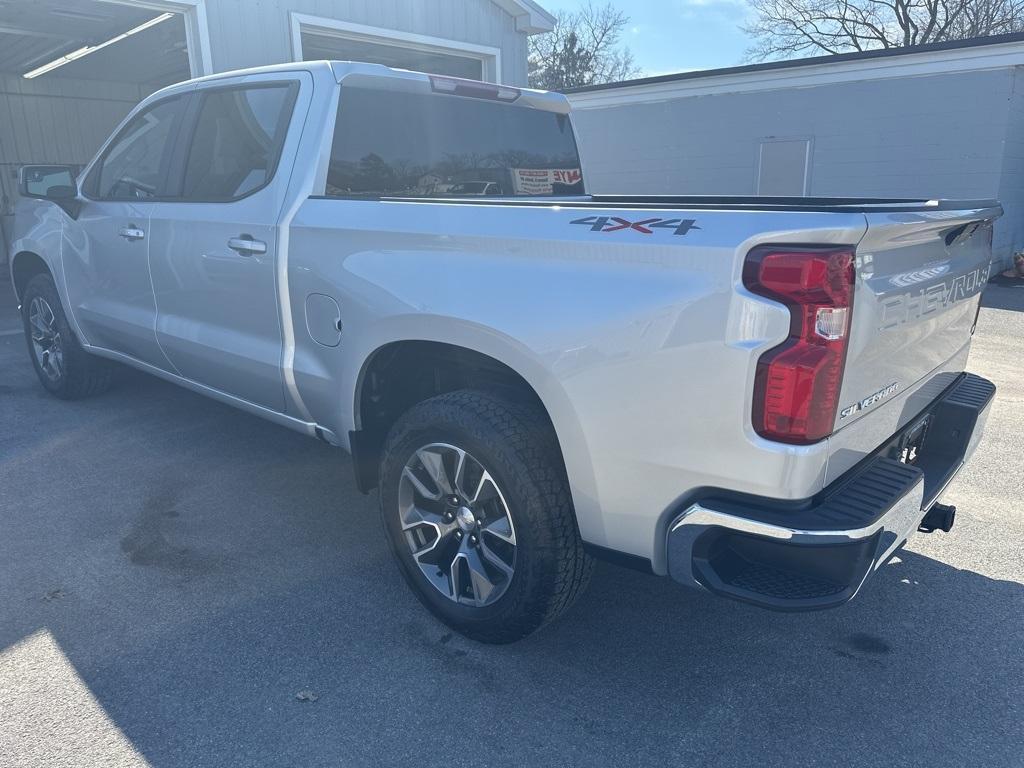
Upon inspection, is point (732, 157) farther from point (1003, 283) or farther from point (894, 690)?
point (894, 690)

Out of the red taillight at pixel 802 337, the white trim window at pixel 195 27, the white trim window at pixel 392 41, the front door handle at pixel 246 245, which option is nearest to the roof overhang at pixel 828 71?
the white trim window at pixel 392 41

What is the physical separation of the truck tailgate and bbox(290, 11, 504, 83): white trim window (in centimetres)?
793

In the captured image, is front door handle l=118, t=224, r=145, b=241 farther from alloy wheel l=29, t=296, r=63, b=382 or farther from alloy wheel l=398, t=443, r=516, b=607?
alloy wheel l=398, t=443, r=516, b=607

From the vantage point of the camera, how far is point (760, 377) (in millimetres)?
2018

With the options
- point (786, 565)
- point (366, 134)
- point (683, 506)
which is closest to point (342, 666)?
point (683, 506)

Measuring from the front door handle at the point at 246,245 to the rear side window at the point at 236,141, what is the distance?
0.21m

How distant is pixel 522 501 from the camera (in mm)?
2527

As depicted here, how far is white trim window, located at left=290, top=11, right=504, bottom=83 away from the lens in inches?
357

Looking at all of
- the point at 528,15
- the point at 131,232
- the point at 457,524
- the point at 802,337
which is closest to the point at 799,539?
the point at 802,337

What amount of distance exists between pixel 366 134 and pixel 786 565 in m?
2.46

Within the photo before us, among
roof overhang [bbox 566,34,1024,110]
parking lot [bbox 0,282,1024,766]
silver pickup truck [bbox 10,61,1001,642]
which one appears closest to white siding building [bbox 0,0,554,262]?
roof overhang [bbox 566,34,1024,110]

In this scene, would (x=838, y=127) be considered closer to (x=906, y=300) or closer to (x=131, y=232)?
(x=131, y=232)

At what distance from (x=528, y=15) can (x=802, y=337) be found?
35.0 ft

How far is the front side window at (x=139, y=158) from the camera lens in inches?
165
